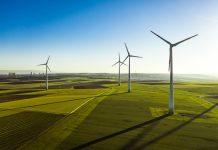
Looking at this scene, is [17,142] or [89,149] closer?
[89,149]

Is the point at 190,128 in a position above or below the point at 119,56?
below

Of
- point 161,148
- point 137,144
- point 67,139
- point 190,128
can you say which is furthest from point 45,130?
point 190,128

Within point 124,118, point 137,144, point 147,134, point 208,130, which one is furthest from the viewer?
point 124,118

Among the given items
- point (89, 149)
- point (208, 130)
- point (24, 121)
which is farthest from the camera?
point (24, 121)

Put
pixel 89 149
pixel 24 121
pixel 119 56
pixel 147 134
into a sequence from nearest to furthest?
pixel 89 149 < pixel 147 134 < pixel 24 121 < pixel 119 56

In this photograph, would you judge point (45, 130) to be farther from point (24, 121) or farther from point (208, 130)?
point (208, 130)

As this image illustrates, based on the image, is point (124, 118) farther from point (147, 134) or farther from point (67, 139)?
point (67, 139)

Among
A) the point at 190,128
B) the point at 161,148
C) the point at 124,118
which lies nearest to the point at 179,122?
the point at 190,128

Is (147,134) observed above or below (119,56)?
below

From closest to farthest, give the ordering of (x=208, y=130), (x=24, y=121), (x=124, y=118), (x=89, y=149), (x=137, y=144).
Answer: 1. (x=89, y=149)
2. (x=137, y=144)
3. (x=208, y=130)
4. (x=24, y=121)
5. (x=124, y=118)
